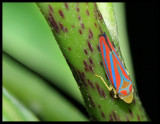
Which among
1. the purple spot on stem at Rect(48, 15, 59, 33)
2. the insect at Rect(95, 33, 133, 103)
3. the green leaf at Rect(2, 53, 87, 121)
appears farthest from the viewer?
the green leaf at Rect(2, 53, 87, 121)

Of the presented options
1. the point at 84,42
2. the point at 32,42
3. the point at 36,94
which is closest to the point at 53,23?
the point at 84,42

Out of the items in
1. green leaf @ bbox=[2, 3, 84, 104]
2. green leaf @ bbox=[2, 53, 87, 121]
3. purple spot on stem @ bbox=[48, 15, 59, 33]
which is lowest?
green leaf @ bbox=[2, 53, 87, 121]

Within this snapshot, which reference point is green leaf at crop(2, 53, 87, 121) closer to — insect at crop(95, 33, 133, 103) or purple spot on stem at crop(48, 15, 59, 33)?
insect at crop(95, 33, 133, 103)

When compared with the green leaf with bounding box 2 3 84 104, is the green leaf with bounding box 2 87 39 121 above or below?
below

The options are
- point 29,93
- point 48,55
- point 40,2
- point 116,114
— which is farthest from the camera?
point 29,93

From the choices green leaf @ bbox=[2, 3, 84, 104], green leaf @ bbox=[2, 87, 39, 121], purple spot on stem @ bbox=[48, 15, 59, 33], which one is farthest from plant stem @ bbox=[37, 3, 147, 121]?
green leaf @ bbox=[2, 87, 39, 121]

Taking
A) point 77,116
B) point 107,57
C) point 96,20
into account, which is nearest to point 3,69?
point 77,116

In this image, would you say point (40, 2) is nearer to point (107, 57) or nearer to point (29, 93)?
point (107, 57)

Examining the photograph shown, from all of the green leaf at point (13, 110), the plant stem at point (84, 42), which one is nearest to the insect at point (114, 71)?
the plant stem at point (84, 42)

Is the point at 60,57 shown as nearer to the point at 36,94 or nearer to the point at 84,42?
the point at 36,94
